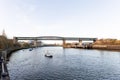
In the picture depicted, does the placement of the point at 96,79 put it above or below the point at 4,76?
below

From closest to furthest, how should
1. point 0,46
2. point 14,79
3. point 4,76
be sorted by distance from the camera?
point 4,76, point 14,79, point 0,46

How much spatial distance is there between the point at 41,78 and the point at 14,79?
21.7ft

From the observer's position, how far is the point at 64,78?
132ft

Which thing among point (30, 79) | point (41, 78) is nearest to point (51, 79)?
point (41, 78)

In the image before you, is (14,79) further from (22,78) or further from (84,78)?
(84,78)

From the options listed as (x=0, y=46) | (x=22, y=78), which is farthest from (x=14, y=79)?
(x=0, y=46)

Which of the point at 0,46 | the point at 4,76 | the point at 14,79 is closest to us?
the point at 4,76

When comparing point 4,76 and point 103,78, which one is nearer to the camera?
point 4,76

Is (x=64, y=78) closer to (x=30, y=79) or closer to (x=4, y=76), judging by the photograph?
(x=30, y=79)

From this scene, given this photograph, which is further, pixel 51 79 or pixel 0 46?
pixel 0 46

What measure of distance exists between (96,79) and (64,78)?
8.04m

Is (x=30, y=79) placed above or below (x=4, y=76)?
below

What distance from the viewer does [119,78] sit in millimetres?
40938

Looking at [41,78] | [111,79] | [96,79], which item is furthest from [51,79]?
[111,79]
